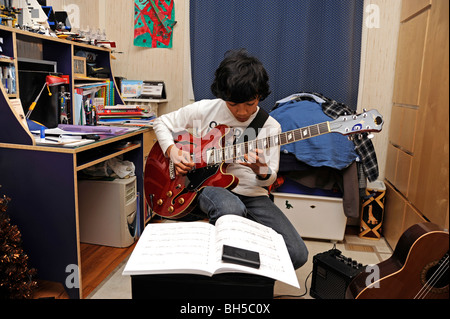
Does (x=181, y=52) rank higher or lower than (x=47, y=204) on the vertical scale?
higher

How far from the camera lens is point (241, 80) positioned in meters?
1.49

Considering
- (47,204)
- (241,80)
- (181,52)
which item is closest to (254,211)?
(241,80)

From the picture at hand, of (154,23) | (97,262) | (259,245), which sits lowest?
(97,262)

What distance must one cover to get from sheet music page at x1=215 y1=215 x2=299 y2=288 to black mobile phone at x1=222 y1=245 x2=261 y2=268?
1cm

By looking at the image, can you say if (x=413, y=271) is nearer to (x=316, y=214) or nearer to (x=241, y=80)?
(x=241, y=80)

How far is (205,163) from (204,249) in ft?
2.51

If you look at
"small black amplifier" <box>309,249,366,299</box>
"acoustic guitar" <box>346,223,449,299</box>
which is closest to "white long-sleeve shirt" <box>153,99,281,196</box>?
"small black amplifier" <box>309,249,366,299</box>

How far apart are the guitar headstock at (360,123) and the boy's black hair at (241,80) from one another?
13.4 inches

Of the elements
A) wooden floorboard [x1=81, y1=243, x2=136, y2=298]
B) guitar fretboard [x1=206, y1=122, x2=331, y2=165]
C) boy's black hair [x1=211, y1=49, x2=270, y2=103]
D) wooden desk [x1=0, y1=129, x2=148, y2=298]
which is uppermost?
boy's black hair [x1=211, y1=49, x2=270, y2=103]

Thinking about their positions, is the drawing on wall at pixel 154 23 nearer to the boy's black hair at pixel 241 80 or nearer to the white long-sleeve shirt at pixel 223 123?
the white long-sleeve shirt at pixel 223 123

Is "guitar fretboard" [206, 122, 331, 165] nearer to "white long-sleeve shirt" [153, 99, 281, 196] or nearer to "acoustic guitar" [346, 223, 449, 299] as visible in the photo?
"white long-sleeve shirt" [153, 99, 281, 196]

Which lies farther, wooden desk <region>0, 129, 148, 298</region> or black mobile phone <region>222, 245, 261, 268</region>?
wooden desk <region>0, 129, 148, 298</region>

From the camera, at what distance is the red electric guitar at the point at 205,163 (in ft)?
4.95

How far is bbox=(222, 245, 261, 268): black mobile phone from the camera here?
0.84 meters
